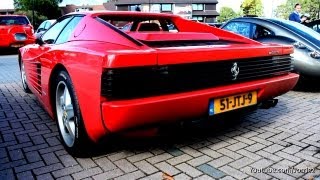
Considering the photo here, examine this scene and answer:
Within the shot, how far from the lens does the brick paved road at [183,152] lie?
2599 mm

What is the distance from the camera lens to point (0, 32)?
41.2 feet

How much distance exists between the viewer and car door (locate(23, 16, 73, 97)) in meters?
3.52

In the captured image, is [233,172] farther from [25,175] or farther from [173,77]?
[25,175]

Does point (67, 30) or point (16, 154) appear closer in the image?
point (16, 154)

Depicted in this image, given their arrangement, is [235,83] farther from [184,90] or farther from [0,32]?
[0,32]

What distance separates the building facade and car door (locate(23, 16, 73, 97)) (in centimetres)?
6192

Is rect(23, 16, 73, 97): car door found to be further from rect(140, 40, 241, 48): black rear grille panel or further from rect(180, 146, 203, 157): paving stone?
rect(180, 146, 203, 157): paving stone

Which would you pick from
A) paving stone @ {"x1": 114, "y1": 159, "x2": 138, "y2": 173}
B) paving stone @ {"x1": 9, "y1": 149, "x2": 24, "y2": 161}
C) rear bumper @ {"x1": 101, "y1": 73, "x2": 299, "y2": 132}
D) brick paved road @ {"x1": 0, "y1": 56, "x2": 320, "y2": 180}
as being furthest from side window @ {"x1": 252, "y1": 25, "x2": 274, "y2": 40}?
paving stone @ {"x1": 9, "y1": 149, "x2": 24, "y2": 161}

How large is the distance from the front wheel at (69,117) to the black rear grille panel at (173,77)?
511 millimetres

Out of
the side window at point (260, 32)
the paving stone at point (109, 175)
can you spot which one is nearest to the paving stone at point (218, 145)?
the paving stone at point (109, 175)

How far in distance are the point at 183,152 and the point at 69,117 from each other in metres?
1.08

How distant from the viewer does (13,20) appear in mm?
13234

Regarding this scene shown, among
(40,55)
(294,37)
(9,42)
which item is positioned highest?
(294,37)

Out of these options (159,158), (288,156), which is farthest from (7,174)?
(288,156)
